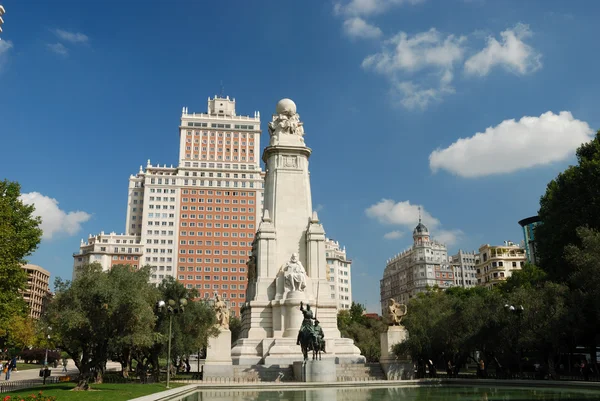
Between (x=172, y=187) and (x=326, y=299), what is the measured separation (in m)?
86.4

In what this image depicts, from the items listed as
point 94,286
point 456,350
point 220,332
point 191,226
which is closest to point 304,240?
point 220,332

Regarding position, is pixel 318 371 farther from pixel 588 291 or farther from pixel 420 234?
pixel 420 234

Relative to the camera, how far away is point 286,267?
36344 millimetres

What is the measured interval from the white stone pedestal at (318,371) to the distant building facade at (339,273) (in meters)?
105

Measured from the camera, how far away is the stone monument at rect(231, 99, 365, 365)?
33.8 m

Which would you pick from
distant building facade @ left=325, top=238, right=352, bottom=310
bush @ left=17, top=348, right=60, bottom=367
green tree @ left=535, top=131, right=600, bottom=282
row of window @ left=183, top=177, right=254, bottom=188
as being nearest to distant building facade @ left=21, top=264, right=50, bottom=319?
bush @ left=17, top=348, right=60, bottom=367

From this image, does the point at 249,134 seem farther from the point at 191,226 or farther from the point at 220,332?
the point at 220,332

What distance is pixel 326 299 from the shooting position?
36562mm

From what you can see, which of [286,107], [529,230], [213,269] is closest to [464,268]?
[529,230]

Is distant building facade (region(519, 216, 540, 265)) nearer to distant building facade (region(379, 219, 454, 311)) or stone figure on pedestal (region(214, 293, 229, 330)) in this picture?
distant building facade (region(379, 219, 454, 311))

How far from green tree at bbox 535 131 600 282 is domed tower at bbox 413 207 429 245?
9009 centimetres

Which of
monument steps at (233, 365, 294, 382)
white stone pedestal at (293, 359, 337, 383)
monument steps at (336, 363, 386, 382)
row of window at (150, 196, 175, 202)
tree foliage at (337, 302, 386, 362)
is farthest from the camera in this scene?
row of window at (150, 196, 175, 202)

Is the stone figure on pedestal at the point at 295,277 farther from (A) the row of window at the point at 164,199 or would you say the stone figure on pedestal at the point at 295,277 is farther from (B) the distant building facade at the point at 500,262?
(A) the row of window at the point at 164,199

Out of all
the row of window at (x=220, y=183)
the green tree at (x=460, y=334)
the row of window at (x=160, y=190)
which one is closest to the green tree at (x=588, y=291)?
the green tree at (x=460, y=334)
